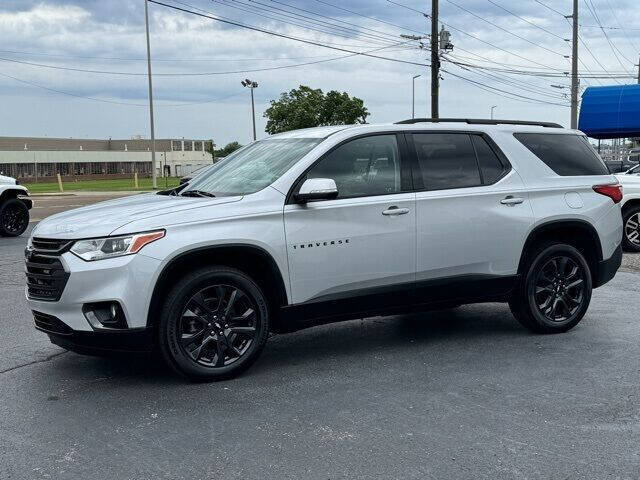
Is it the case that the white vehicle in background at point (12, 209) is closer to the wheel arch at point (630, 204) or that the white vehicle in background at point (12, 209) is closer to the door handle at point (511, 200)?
the wheel arch at point (630, 204)

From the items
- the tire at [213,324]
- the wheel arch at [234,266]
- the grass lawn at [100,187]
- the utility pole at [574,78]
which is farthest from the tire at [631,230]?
the grass lawn at [100,187]

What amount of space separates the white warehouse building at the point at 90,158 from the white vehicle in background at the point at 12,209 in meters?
66.1

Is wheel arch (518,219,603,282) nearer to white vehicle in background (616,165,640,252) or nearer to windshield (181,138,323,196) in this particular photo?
windshield (181,138,323,196)

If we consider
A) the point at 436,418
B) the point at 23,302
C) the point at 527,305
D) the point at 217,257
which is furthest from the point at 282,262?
the point at 23,302

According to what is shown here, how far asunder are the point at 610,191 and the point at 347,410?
347cm

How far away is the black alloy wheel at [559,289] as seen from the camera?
6.19m

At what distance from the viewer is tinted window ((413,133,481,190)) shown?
18.5ft

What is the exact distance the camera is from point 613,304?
7641 mm

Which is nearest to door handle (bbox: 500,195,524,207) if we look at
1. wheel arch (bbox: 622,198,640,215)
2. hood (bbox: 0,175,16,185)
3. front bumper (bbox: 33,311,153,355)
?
front bumper (bbox: 33,311,153,355)

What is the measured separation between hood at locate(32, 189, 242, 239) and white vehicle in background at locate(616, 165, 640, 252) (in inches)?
337

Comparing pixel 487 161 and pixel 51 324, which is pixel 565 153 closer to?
pixel 487 161

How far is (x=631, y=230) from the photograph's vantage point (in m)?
11.8

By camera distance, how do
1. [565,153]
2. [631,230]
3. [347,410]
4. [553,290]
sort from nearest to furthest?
1. [347,410]
2. [553,290]
3. [565,153]
4. [631,230]

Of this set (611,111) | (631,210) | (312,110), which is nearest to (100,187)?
(312,110)
